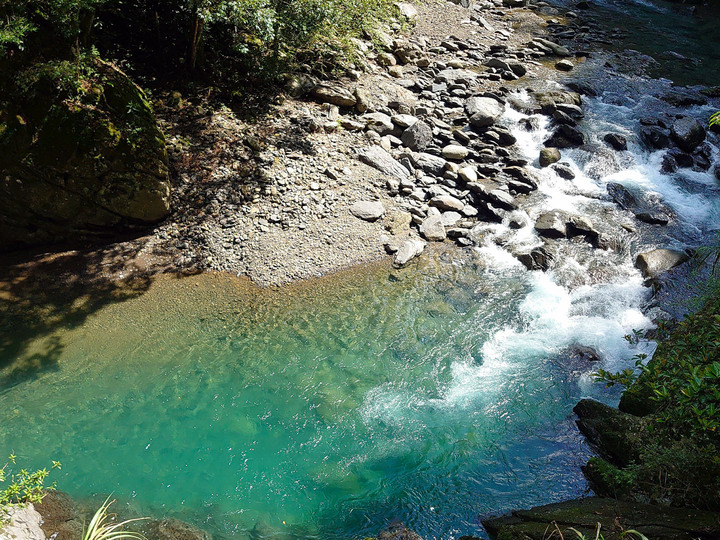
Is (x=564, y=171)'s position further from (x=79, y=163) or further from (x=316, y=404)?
(x=79, y=163)

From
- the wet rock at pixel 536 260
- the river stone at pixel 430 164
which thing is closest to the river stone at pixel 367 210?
the river stone at pixel 430 164

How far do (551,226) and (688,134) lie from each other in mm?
5773

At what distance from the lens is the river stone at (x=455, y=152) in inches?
463

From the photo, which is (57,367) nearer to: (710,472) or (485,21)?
(710,472)

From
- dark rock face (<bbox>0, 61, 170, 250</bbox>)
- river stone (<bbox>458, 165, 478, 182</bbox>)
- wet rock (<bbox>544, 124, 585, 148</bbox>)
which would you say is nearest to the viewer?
dark rock face (<bbox>0, 61, 170, 250</bbox>)

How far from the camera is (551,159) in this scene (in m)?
12.2

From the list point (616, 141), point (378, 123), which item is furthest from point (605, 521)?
point (616, 141)

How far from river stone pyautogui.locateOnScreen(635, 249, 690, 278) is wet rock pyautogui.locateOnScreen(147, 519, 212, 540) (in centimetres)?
904

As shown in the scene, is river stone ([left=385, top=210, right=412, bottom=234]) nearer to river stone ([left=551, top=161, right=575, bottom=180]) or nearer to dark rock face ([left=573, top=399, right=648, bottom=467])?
river stone ([left=551, top=161, right=575, bottom=180])

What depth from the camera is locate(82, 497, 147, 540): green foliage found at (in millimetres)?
4691

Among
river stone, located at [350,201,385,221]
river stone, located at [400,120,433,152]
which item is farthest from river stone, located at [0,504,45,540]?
river stone, located at [400,120,433,152]

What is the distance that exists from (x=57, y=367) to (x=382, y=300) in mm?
5339

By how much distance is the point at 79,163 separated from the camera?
8602 mm

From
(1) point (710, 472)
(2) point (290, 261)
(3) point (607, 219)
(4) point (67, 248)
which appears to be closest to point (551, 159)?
(3) point (607, 219)
